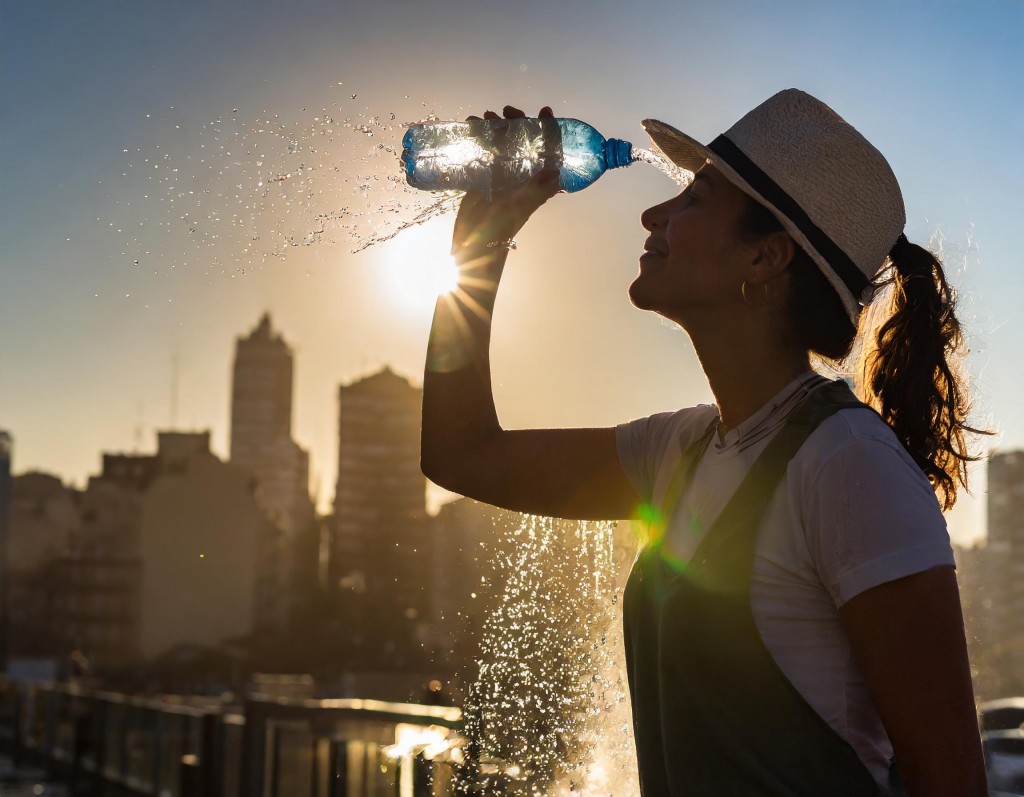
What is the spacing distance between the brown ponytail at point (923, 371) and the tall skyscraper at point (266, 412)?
171192 millimetres

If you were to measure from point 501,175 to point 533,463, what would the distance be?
0.77 m

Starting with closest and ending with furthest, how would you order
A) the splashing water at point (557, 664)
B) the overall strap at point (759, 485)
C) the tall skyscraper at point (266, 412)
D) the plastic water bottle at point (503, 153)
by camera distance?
the overall strap at point (759, 485)
the plastic water bottle at point (503, 153)
the splashing water at point (557, 664)
the tall skyscraper at point (266, 412)

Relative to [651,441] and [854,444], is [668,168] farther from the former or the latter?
[854,444]

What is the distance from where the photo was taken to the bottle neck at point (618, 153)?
2.80 meters

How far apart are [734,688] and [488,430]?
2.56 ft

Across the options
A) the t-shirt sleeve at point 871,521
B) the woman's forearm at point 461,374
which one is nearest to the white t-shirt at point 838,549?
the t-shirt sleeve at point 871,521

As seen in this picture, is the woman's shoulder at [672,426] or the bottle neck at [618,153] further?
the bottle neck at [618,153]

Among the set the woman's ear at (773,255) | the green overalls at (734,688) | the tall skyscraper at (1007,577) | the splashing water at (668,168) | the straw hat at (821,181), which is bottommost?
the green overalls at (734,688)

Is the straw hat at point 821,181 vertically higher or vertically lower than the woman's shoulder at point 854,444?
higher

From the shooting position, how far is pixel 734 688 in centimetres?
158

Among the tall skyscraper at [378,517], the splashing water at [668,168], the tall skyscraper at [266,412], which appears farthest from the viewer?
the tall skyscraper at [266,412]

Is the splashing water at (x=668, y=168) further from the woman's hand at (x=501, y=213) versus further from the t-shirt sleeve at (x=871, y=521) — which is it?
the t-shirt sleeve at (x=871, y=521)

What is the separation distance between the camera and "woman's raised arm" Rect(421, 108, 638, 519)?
7.01ft

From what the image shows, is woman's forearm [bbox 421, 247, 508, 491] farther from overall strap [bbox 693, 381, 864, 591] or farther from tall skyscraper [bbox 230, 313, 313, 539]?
tall skyscraper [bbox 230, 313, 313, 539]
